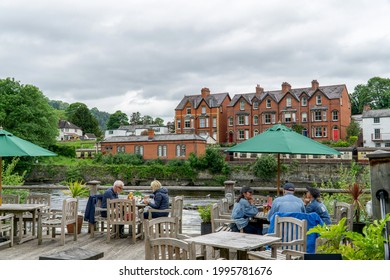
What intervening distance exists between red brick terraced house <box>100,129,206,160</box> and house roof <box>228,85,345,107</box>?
30.7ft

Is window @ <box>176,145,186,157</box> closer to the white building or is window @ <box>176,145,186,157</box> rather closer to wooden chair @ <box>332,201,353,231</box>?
the white building

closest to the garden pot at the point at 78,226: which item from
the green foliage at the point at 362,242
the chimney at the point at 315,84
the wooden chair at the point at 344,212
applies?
the wooden chair at the point at 344,212

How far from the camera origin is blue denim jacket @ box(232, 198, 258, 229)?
5.18m

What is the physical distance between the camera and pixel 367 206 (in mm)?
6590

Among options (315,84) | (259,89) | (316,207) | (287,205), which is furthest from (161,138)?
(287,205)

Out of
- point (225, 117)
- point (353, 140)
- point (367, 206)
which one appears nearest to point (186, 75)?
point (367, 206)

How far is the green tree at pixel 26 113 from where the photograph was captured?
34.3 m

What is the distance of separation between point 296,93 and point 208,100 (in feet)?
32.0

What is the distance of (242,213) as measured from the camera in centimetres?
519

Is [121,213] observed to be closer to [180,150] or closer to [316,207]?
[316,207]

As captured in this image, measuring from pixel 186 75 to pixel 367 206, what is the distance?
3688mm

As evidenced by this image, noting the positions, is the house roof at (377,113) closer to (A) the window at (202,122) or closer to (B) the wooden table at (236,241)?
(B) the wooden table at (236,241)

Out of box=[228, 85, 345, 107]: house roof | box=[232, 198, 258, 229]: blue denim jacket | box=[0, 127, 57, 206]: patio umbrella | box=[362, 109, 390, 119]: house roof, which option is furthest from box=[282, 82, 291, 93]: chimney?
box=[232, 198, 258, 229]: blue denim jacket
